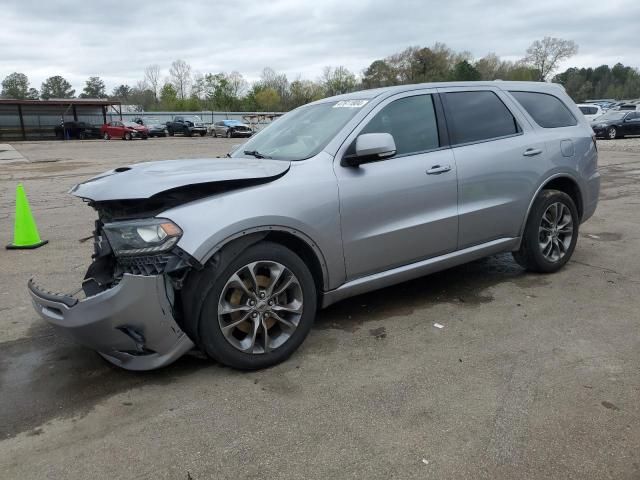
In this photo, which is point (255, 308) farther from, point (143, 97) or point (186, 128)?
point (143, 97)

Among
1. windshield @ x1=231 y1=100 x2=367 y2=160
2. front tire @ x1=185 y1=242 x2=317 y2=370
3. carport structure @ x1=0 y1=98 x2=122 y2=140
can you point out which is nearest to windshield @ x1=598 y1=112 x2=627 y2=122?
windshield @ x1=231 y1=100 x2=367 y2=160

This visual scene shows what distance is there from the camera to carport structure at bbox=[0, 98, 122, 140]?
47844mm

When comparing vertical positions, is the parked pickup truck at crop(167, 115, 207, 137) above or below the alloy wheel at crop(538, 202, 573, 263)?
above

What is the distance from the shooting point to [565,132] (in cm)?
520

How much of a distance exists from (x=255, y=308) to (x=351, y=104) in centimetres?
184

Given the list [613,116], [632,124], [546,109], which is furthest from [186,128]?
[546,109]

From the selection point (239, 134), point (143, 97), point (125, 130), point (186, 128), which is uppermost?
point (143, 97)

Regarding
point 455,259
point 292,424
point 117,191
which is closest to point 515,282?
point 455,259

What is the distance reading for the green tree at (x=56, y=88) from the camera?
100 metres

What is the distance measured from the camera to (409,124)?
424 centimetres

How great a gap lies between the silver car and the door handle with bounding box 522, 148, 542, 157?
0.05ft

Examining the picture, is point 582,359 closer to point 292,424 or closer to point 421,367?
point 421,367

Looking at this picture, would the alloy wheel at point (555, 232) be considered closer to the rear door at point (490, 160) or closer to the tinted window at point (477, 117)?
the rear door at point (490, 160)

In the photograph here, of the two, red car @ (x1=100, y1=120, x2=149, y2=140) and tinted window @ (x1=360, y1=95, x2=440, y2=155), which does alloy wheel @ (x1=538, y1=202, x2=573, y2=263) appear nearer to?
tinted window @ (x1=360, y1=95, x2=440, y2=155)
